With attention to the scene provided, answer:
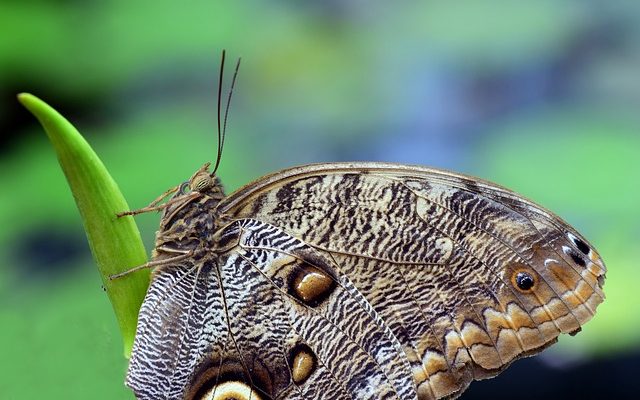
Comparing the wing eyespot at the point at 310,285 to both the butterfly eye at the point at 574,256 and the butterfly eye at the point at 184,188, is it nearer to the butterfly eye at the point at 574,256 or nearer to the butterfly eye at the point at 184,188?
the butterfly eye at the point at 184,188

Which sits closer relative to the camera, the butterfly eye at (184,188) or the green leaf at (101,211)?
the green leaf at (101,211)

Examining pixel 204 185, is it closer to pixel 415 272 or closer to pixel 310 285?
pixel 310 285

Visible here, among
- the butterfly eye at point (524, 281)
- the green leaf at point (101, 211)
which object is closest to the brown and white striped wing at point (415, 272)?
the butterfly eye at point (524, 281)

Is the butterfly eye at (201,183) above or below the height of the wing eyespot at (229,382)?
above

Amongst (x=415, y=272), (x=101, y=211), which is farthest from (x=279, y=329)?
(x=101, y=211)

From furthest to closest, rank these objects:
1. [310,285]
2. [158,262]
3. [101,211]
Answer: [310,285] < [158,262] < [101,211]

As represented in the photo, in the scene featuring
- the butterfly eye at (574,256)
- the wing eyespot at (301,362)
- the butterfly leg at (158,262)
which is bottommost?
the wing eyespot at (301,362)

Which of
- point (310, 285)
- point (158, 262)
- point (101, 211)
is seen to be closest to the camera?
point (101, 211)

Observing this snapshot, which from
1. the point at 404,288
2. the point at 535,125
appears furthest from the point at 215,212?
the point at 535,125

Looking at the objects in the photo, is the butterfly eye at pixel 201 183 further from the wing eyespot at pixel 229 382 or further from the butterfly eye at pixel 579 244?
the butterfly eye at pixel 579 244
